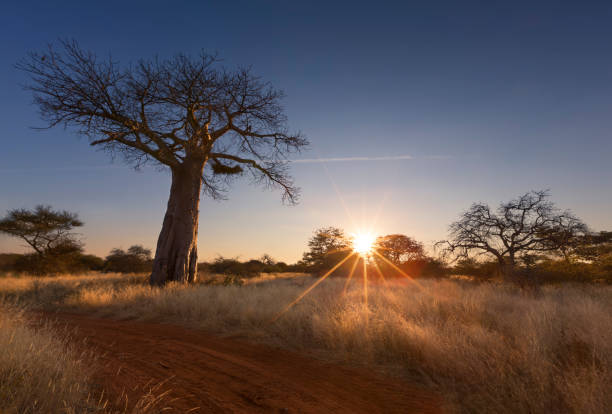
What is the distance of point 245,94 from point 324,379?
31.1 feet

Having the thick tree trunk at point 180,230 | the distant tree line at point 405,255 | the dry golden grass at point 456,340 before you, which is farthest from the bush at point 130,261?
the dry golden grass at point 456,340

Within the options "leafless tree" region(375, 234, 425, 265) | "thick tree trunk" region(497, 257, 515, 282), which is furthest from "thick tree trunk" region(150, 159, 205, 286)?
"leafless tree" region(375, 234, 425, 265)

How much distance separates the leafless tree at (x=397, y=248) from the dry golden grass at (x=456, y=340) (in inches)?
699

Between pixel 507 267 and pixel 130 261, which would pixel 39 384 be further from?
pixel 130 261

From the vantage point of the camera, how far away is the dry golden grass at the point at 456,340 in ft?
8.93

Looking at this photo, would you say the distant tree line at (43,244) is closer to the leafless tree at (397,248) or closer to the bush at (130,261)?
the bush at (130,261)

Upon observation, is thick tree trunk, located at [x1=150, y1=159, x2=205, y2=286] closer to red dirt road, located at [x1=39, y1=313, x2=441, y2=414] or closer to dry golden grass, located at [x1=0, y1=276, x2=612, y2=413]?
dry golden grass, located at [x1=0, y1=276, x2=612, y2=413]

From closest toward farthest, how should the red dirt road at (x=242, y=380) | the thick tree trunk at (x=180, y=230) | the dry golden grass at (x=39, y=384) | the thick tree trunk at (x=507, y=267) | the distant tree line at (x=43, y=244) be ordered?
the dry golden grass at (x=39, y=384)
the red dirt road at (x=242, y=380)
the thick tree trunk at (x=180, y=230)
the thick tree trunk at (x=507, y=267)
the distant tree line at (x=43, y=244)

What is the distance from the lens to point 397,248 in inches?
1081

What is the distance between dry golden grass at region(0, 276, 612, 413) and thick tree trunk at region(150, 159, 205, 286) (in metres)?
2.50

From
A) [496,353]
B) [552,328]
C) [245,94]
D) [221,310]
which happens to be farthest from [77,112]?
[552,328]

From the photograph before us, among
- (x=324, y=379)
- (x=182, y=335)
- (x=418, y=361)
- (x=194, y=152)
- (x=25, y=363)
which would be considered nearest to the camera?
(x=25, y=363)

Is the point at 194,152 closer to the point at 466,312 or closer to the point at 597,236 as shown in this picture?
the point at 466,312

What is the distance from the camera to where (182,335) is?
519 centimetres
